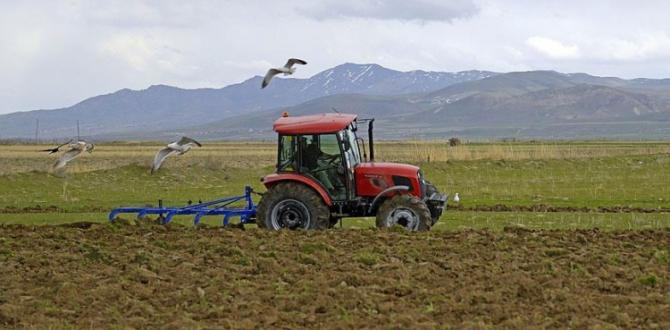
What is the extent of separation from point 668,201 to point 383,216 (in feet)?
43.4

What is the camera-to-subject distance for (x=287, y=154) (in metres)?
19.4

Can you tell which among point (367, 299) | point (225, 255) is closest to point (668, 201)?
point (225, 255)

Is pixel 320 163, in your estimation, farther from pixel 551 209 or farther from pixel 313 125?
pixel 551 209

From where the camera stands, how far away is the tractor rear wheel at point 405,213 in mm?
19234

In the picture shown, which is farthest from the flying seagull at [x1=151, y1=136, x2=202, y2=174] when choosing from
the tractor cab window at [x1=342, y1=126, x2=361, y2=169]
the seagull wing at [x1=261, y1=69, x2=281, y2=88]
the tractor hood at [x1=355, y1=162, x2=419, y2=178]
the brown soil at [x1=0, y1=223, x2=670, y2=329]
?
the tractor hood at [x1=355, y1=162, x2=419, y2=178]

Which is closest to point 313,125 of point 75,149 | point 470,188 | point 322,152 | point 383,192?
point 322,152

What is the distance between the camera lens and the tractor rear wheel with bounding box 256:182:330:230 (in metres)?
19.2

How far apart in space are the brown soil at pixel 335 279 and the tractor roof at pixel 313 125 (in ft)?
6.62

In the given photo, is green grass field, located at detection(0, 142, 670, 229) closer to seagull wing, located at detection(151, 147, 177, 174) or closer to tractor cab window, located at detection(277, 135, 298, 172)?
seagull wing, located at detection(151, 147, 177, 174)

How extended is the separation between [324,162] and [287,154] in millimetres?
744

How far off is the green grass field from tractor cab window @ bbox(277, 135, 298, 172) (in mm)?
4350

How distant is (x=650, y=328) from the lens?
1095 cm

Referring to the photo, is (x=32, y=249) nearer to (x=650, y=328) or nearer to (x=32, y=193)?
(x=650, y=328)

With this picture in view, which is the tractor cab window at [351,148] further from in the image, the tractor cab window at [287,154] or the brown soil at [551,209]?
the brown soil at [551,209]
